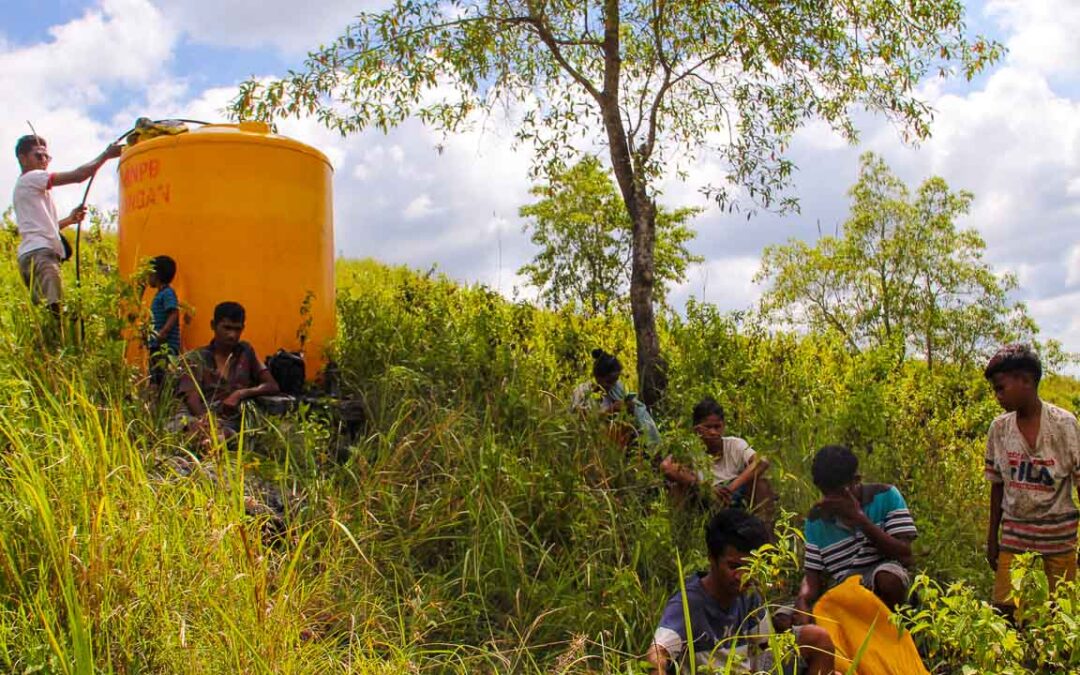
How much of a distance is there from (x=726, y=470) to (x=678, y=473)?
1.16 feet

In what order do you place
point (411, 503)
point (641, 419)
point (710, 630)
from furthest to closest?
point (641, 419) → point (411, 503) → point (710, 630)

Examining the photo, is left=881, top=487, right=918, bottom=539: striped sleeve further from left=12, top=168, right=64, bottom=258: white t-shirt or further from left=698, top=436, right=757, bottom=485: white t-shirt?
left=12, top=168, right=64, bottom=258: white t-shirt

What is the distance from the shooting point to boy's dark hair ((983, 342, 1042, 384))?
13.5ft

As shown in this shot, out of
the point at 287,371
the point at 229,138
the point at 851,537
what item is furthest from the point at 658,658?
the point at 229,138

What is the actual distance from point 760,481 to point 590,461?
93 centimetres

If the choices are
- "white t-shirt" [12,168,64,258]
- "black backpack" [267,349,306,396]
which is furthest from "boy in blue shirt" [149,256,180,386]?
"white t-shirt" [12,168,64,258]

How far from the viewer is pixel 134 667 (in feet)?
9.98

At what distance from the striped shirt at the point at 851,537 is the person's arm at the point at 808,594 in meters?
0.03

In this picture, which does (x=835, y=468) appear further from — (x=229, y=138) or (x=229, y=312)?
(x=229, y=138)

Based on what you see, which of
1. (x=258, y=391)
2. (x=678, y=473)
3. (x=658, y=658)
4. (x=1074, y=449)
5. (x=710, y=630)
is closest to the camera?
(x=658, y=658)

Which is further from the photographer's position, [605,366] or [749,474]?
[605,366]

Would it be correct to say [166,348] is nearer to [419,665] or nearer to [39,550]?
[39,550]

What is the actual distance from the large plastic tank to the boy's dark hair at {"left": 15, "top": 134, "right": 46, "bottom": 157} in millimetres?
547

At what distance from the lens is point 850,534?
13.9 ft
